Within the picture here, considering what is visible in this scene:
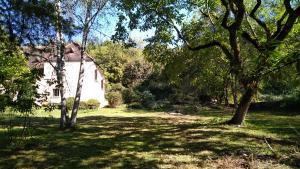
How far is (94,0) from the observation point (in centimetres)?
1928

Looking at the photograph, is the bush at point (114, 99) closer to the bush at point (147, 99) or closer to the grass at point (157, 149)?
the bush at point (147, 99)

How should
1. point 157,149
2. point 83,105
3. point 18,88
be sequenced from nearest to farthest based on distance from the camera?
1. point 18,88
2. point 157,149
3. point 83,105

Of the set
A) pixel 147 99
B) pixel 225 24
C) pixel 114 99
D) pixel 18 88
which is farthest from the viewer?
pixel 114 99

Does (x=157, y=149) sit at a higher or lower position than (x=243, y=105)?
lower

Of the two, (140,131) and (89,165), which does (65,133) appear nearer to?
(140,131)

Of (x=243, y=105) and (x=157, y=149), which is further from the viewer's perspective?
(x=243, y=105)

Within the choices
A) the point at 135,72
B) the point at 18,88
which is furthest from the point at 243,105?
the point at 135,72

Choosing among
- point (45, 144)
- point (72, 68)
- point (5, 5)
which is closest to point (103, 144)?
point (45, 144)

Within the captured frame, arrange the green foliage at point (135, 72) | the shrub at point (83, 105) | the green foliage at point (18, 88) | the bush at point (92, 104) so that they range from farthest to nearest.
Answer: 1. the green foliage at point (135, 72)
2. the bush at point (92, 104)
3. the shrub at point (83, 105)
4. the green foliage at point (18, 88)

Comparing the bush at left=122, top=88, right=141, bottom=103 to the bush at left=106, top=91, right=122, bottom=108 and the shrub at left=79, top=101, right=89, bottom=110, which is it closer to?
the bush at left=106, top=91, right=122, bottom=108

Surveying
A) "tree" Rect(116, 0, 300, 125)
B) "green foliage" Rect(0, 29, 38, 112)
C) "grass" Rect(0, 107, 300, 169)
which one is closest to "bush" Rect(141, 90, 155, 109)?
"tree" Rect(116, 0, 300, 125)

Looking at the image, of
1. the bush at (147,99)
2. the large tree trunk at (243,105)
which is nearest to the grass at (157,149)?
the large tree trunk at (243,105)

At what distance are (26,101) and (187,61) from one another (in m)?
14.8

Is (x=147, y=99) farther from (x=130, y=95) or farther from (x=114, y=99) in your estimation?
(x=130, y=95)
